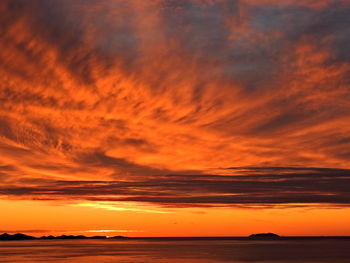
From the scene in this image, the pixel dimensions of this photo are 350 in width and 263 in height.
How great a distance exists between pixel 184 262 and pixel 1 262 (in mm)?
47041

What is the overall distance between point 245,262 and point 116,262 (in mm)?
31930

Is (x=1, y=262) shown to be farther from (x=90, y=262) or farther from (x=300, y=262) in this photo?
(x=300, y=262)

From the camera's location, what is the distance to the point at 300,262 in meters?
105

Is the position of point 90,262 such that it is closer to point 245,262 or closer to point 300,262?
point 245,262

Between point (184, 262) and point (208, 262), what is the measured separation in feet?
21.1

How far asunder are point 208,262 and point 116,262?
22856 millimetres

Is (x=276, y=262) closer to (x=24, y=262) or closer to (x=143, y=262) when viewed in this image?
(x=143, y=262)

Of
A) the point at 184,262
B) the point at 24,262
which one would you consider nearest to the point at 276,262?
the point at 184,262

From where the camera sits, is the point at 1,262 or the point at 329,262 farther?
the point at 1,262

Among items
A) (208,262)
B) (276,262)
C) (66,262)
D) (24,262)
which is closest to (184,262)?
(208,262)

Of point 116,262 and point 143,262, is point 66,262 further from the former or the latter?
point 143,262

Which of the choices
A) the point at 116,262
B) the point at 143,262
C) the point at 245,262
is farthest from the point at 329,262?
the point at 116,262

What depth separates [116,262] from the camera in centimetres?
10881

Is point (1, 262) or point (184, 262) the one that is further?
point (1, 262)
